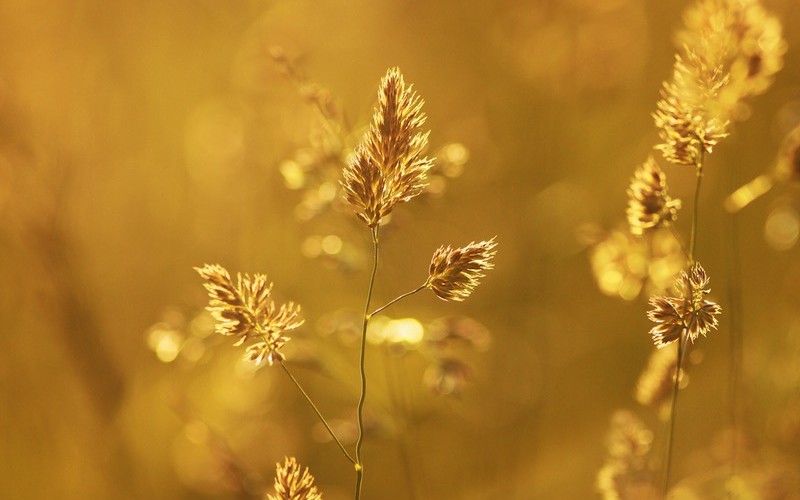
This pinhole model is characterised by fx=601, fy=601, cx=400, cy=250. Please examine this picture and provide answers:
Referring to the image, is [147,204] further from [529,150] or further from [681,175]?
[681,175]

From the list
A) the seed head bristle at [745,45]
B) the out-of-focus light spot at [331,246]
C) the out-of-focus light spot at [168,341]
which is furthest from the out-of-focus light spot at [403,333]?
the seed head bristle at [745,45]

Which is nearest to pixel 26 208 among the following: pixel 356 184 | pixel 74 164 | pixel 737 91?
pixel 74 164

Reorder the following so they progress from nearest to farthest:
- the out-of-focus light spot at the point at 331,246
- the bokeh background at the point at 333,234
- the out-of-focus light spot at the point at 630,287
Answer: the out-of-focus light spot at the point at 630,287 < the out-of-focus light spot at the point at 331,246 < the bokeh background at the point at 333,234

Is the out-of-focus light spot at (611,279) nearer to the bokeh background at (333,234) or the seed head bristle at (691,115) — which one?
the seed head bristle at (691,115)

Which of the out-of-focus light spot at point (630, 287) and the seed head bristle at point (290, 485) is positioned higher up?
the out-of-focus light spot at point (630, 287)

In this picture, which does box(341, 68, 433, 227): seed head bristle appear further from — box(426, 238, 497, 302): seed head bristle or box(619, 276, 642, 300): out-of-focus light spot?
box(619, 276, 642, 300): out-of-focus light spot

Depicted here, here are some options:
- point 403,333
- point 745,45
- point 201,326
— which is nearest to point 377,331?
point 403,333

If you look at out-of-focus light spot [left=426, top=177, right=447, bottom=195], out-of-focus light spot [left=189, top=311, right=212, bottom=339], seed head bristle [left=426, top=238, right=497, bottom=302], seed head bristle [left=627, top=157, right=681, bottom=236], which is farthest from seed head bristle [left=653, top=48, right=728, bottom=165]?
out-of-focus light spot [left=189, top=311, right=212, bottom=339]

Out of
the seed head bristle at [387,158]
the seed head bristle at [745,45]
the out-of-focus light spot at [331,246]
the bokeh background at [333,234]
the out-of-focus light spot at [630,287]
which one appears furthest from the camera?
the bokeh background at [333,234]
